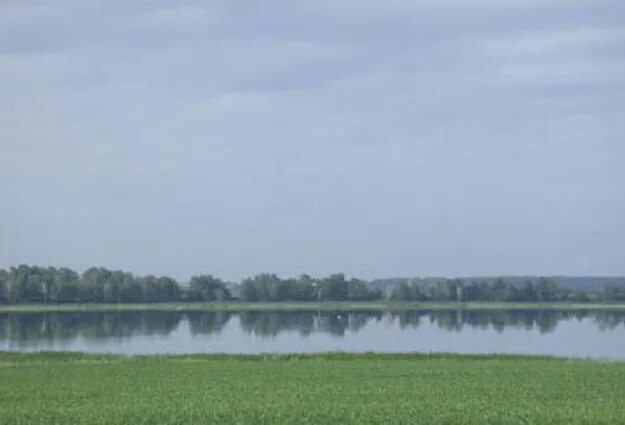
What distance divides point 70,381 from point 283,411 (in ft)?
49.7

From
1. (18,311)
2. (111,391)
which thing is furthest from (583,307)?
(111,391)

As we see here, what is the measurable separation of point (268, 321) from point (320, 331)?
20.7 metres

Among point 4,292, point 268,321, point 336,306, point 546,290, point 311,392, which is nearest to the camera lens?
point 311,392

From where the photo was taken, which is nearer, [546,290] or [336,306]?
[546,290]

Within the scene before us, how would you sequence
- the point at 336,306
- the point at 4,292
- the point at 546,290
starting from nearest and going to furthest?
1. the point at 4,292
2. the point at 546,290
3. the point at 336,306

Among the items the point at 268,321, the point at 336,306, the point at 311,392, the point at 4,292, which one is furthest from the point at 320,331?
the point at 311,392

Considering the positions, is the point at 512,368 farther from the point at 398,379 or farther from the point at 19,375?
the point at 19,375

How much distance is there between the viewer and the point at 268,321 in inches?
5202

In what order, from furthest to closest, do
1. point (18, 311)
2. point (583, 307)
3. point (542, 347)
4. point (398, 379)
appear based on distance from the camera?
point (583, 307)
point (18, 311)
point (542, 347)
point (398, 379)

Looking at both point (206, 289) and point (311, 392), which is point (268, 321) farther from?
point (311, 392)

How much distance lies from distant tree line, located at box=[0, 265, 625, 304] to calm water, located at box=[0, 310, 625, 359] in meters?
10.3

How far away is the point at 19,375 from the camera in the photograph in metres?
44.3

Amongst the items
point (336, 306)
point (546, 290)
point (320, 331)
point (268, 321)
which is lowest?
point (320, 331)

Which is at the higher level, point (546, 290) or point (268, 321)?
point (546, 290)
